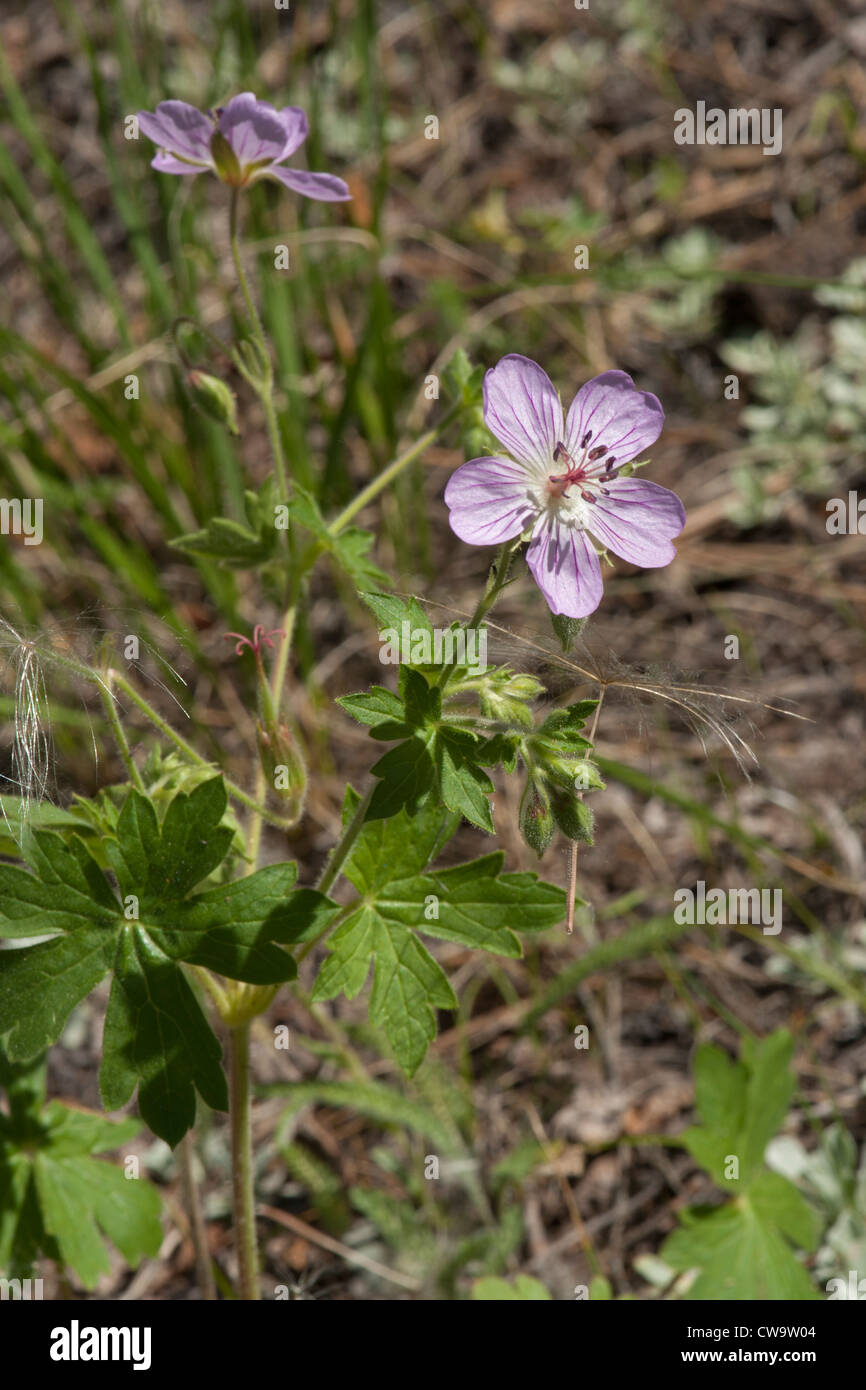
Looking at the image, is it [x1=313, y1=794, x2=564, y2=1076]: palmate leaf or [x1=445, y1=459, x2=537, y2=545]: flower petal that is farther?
[x1=313, y1=794, x2=564, y2=1076]: palmate leaf

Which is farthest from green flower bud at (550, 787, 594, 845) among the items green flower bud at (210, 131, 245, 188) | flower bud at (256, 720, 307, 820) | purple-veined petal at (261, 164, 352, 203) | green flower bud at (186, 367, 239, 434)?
green flower bud at (210, 131, 245, 188)

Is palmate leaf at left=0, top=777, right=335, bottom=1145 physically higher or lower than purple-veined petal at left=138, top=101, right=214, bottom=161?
lower

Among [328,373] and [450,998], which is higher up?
[328,373]

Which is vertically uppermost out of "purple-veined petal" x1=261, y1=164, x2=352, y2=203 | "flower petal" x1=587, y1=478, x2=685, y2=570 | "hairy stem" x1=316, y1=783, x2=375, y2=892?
"purple-veined petal" x1=261, y1=164, x2=352, y2=203

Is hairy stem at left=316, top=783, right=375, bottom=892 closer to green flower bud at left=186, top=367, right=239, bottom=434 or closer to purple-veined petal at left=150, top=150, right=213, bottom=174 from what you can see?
green flower bud at left=186, top=367, right=239, bottom=434

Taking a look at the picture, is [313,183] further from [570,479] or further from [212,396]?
[570,479]
